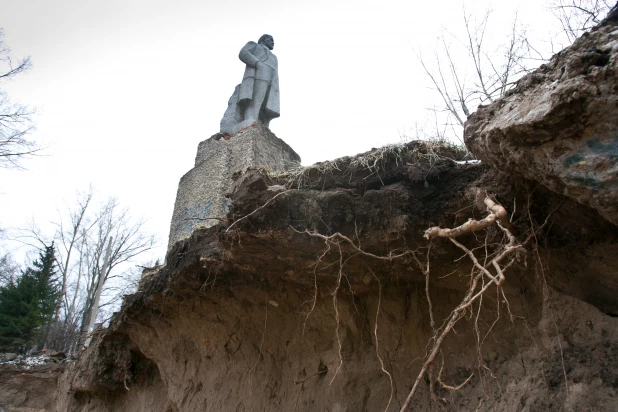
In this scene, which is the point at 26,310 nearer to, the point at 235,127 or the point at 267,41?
the point at 235,127

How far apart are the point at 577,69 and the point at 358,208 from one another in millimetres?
1656

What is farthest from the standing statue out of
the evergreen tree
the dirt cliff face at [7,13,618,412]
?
the evergreen tree

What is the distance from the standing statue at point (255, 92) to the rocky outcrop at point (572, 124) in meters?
7.15

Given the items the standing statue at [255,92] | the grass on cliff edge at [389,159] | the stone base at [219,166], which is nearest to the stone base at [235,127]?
the standing statue at [255,92]

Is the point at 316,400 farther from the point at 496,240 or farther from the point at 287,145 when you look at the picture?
the point at 287,145

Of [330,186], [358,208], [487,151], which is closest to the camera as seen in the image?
[487,151]

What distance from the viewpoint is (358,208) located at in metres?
3.29

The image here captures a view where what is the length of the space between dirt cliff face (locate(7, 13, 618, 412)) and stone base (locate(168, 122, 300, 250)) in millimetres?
2731

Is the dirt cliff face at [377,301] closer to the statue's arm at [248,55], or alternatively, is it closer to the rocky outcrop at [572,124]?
the rocky outcrop at [572,124]

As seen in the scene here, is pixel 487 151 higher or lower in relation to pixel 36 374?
higher

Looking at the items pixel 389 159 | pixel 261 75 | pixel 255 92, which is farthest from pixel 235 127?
pixel 389 159

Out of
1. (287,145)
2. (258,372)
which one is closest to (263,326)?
(258,372)

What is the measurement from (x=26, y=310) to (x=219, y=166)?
11623 mm

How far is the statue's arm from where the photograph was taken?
31.3 feet
